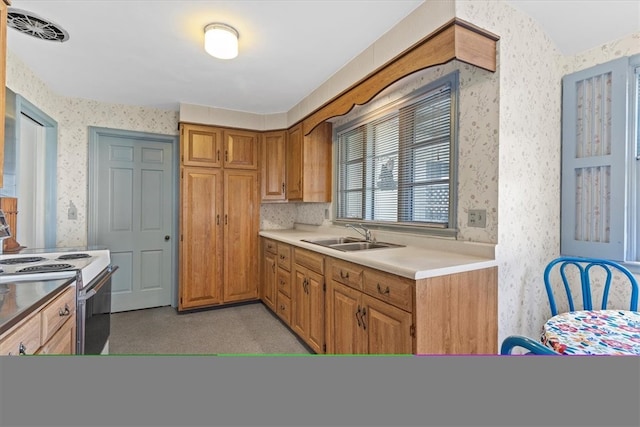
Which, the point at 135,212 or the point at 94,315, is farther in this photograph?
the point at 135,212

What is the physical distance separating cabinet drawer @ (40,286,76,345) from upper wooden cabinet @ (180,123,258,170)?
197cm

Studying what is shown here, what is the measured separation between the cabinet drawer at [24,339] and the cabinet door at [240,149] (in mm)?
2471

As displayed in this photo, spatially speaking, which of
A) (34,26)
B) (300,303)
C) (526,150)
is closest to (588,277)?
(526,150)

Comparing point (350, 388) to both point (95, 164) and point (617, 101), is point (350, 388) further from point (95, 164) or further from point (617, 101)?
point (95, 164)

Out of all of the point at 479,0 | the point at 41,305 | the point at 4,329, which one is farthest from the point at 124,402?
the point at 479,0

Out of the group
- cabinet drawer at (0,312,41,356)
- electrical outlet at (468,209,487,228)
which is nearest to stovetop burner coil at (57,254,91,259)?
cabinet drawer at (0,312,41,356)

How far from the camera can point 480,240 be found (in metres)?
1.67

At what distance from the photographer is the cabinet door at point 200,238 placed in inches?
122

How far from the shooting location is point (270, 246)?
3.16m

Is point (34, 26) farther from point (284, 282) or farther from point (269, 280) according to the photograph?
point (269, 280)

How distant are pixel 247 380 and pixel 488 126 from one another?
5.88 feet

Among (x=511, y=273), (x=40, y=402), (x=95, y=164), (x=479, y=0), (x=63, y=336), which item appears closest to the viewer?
(x=40, y=402)

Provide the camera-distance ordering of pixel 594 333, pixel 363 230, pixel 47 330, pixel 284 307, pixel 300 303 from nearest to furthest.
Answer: pixel 47 330 < pixel 594 333 < pixel 300 303 < pixel 363 230 < pixel 284 307

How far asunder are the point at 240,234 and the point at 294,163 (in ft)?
3.35
